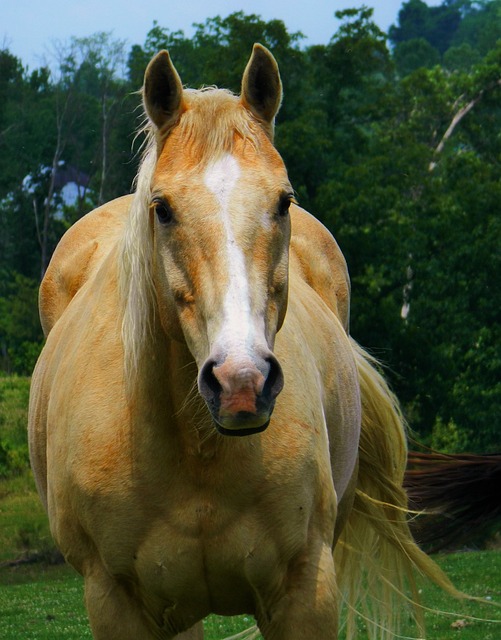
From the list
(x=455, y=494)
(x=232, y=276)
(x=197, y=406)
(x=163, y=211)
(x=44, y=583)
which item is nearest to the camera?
(x=232, y=276)

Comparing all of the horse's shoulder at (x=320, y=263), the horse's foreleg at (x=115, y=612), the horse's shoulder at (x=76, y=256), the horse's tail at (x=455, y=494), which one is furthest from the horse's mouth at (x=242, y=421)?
the horse's tail at (x=455, y=494)

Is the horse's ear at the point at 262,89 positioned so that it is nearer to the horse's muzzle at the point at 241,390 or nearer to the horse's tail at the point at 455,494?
the horse's muzzle at the point at 241,390

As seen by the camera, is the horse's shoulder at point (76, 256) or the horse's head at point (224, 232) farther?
the horse's shoulder at point (76, 256)

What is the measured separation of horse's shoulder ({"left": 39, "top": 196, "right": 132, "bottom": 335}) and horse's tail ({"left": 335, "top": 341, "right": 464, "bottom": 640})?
1.39 meters

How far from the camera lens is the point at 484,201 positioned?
21.4 metres

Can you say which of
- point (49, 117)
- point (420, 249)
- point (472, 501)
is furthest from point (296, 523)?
point (49, 117)

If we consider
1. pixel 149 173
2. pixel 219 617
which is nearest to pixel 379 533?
pixel 149 173

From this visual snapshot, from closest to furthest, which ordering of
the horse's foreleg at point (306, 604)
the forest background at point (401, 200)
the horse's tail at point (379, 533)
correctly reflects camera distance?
the horse's foreleg at point (306, 604) < the horse's tail at point (379, 533) < the forest background at point (401, 200)

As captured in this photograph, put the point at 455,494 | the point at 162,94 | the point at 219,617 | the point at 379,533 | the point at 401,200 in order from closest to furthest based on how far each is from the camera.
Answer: the point at 162,94
the point at 379,533
the point at 455,494
the point at 219,617
the point at 401,200

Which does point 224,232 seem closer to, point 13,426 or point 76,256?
point 76,256

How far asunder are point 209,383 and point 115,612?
1183mm

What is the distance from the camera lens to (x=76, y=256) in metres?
5.72

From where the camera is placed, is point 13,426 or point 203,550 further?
point 13,426

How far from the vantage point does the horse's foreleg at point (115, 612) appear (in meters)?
3.77
